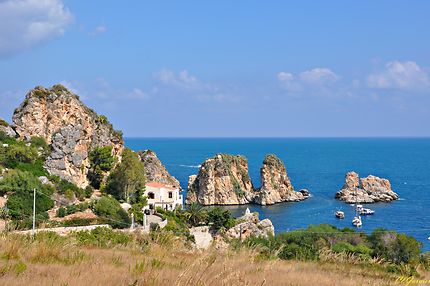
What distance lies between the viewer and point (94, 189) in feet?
124

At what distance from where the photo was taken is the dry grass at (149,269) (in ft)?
15.8

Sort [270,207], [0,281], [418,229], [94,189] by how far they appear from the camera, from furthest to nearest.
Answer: [270,207] < [418,229] < [94,189] < [0,281]

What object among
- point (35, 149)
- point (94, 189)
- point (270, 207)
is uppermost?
point (35, 149)

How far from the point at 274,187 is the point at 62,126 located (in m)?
40.5

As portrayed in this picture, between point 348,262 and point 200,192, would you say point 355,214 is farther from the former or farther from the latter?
point 348,262

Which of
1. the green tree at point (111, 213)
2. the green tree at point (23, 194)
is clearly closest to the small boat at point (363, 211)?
the green tree at point (111, 213)

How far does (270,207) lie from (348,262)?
5850 centimetres

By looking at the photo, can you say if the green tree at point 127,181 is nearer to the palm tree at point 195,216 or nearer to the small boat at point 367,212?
the palm tree at point 195,216

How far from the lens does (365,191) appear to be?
71062 mm

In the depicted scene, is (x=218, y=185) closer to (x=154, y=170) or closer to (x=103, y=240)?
(x=154, y=170)

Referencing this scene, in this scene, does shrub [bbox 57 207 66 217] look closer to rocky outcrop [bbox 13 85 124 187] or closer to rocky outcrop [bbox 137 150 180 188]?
rocky outcrop [bbox 13 85 124 187]

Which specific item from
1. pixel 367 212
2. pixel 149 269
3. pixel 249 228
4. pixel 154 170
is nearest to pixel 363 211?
pixel 367 212

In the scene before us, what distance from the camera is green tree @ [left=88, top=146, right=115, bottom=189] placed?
126ft

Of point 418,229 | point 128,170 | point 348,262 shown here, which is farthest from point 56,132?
point 418,229
